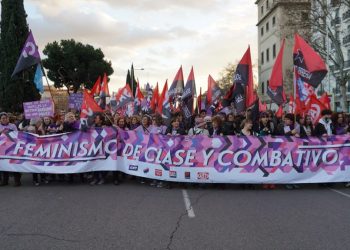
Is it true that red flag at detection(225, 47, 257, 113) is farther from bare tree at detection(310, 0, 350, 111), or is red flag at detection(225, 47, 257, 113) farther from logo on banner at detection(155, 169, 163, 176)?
bare tree at detection(310, 0, 350, 111)

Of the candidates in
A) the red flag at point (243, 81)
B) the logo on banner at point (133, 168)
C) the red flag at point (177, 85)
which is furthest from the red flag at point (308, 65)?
the red flag at point (177, 85)

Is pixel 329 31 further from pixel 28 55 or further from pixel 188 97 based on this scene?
pixel 28 55

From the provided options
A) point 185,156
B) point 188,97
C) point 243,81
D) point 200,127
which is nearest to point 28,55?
point 188,97

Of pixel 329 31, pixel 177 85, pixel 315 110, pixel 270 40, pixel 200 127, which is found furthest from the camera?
pixel 270 40

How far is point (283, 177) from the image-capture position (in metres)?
9.74

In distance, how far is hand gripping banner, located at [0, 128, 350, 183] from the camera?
975 centimetres

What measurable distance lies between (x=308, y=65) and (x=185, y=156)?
3.87 metres

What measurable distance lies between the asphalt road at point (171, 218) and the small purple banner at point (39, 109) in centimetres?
273

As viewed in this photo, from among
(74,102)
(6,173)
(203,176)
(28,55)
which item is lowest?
(203,176)

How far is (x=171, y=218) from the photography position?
6.84 meters

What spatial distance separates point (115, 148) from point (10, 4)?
2140cm

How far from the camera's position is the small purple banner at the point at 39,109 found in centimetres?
1170

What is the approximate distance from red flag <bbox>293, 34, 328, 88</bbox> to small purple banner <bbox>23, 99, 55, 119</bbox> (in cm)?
644

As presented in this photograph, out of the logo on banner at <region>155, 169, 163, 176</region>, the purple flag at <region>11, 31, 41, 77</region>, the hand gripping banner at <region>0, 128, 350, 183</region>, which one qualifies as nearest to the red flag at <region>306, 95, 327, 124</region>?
the hand gripping banner at <region>0, 128, 350, 183</region>
